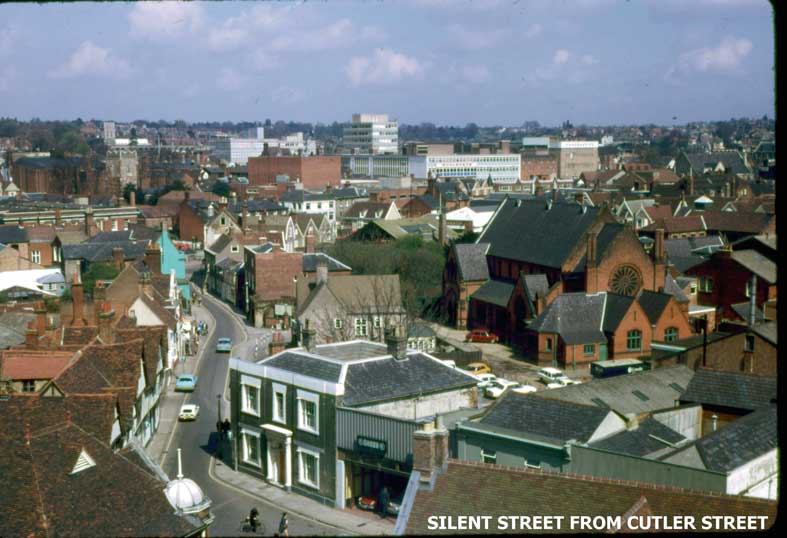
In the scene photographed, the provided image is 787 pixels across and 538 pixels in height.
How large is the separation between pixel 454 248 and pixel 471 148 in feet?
343

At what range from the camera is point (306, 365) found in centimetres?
2242

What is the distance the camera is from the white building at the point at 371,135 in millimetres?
161250

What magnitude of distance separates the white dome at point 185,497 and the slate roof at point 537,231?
2637 centimetres

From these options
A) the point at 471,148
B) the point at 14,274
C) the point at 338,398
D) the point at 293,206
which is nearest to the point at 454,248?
the point at 14,274

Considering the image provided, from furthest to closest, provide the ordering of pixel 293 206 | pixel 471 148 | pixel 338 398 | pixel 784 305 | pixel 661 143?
pixel 661 143 → pixel 471 148 → pixel 293 206 → pixel 338 398 → pixel 784 305

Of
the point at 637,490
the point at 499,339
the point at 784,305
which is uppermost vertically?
the point at 784,305

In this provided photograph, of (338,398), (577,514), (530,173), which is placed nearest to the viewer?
(577,514)

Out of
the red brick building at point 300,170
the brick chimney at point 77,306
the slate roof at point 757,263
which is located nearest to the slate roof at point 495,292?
the slate roof at point 757,263

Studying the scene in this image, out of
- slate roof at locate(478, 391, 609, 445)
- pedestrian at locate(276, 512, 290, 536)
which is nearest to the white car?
slate roof at locate(478, 391, 609, 445)

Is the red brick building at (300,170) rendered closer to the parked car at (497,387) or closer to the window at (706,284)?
the window at (706,284)

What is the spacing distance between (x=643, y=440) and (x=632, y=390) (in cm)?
611

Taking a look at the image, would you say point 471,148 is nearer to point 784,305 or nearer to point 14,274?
point 14,274

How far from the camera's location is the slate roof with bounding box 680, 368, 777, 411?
62.8 feet

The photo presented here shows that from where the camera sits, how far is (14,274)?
146 ft
